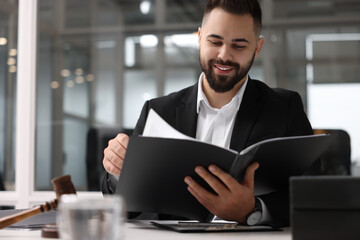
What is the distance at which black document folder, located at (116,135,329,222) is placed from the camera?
140 cm

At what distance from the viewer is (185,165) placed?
4.77 feet

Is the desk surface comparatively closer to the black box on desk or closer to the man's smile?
the black box on desk

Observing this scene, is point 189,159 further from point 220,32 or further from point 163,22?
point 163,22

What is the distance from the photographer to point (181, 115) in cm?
210

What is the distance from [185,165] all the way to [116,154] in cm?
29

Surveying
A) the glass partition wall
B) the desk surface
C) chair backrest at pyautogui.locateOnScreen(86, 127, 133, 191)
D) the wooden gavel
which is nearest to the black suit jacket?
the desk surface

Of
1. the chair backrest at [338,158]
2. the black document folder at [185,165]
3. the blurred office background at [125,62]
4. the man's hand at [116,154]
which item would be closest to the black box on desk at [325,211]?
A: the black document folder at [185,165]

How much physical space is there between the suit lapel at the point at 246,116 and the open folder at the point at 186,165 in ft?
1.08

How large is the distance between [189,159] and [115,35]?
270 centimetres

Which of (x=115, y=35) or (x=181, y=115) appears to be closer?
(x=181, y=115)

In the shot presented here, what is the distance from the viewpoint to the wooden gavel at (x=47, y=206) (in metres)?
1.26

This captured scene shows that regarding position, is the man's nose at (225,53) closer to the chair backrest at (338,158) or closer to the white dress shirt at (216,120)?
the white dress shirt at (216,120)

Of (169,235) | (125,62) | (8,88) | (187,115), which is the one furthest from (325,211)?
(8,88)

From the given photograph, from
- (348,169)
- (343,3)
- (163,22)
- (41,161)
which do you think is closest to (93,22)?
(163,22)
